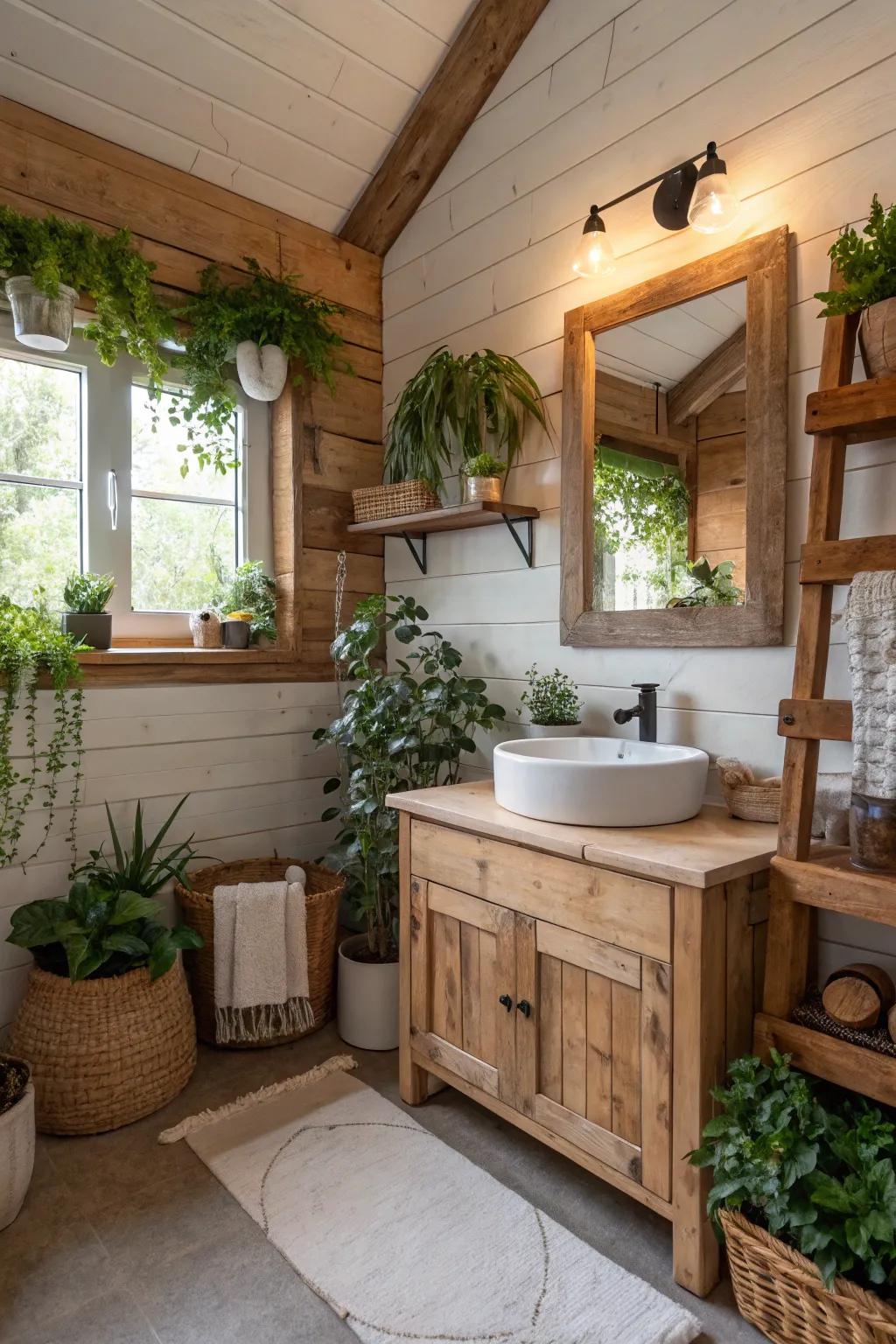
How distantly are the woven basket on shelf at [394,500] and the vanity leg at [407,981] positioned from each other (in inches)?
37.5

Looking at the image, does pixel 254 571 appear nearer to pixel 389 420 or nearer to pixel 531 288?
pixel 389 420

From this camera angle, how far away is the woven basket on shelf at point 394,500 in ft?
7.89

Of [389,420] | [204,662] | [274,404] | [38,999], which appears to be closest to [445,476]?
[389,420]

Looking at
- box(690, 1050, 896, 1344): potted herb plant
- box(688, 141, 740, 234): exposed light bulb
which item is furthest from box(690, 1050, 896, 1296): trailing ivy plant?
box(688, 141, 740, 234): exposed light bulb

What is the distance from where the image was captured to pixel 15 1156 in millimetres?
1557

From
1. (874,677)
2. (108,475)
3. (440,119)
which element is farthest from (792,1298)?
(440,119)

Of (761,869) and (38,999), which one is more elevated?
(761,869)

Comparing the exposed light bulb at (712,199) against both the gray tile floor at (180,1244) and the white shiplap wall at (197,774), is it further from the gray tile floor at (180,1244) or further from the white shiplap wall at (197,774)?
the gray tile floor at (180,1244)

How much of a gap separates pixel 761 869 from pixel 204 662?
163 centimetres

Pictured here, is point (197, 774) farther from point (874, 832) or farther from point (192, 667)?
point (874, 832)

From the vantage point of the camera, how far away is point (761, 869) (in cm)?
143

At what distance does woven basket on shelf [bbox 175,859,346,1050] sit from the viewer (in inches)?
86.2

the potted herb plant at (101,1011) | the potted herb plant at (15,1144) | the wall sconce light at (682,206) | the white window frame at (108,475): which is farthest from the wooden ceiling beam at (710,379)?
the potted herb plant at (15,1144)

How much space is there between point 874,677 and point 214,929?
169cm
